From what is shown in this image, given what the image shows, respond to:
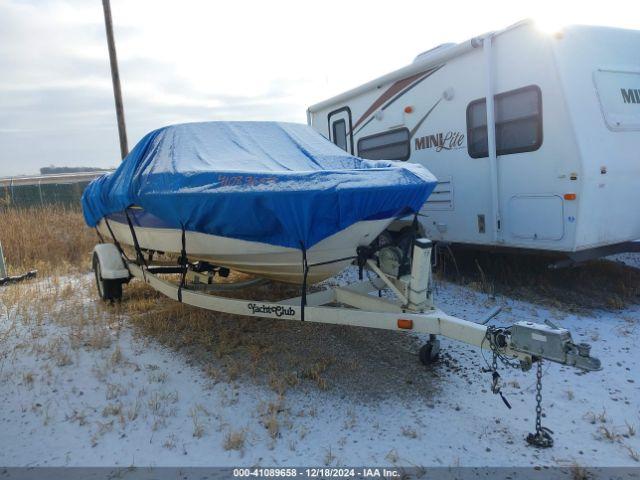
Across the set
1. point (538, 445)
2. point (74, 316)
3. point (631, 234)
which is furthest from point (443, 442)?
point (74, 316)

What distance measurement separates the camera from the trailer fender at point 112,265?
542 centimetres

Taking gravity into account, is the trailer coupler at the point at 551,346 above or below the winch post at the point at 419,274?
below

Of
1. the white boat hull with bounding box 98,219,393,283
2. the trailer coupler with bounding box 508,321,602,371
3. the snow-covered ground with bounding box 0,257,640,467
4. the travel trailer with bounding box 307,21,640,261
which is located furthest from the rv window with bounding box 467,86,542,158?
the trailer coupler with bounding box 508,321,602,371

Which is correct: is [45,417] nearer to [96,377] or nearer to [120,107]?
[96,377]

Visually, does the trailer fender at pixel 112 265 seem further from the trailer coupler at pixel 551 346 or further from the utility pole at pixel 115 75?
the utility pole at pixel 115 75

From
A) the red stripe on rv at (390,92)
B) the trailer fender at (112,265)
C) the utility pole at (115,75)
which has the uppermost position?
the utility pole at (115,75)

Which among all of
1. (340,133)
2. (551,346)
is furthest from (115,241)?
(551,346)

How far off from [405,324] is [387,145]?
4.23 meters

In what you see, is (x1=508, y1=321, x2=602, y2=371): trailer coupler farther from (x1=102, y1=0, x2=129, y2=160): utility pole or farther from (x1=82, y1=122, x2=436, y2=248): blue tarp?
(x1=102, y1=0, x2=129, y2=160): utility pole

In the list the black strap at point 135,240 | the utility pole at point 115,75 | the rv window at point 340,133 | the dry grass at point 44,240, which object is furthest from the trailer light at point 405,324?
the utility pole at point 115,75

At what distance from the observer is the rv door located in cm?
Result: 775

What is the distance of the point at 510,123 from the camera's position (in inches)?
208

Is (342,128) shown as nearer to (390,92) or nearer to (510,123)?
(390,92)

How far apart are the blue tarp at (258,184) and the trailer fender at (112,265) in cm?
81
